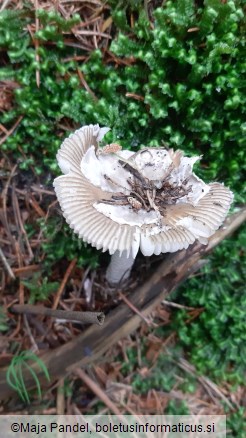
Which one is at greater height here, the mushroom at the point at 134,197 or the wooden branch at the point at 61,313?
the mushroom at the point at 134,197

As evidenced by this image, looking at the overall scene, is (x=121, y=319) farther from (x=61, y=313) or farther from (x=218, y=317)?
(x=218, y=317)

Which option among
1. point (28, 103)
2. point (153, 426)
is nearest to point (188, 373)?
point (153, 426)

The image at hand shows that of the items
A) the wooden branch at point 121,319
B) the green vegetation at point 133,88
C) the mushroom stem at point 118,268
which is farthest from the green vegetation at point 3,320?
the mushroom stem at point 118,268

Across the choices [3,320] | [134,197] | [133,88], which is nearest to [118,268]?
[134,197]

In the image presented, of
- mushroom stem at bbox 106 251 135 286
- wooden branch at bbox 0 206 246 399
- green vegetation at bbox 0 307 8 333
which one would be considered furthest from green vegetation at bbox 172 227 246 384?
green vegetation at bbox 0 307 8 333

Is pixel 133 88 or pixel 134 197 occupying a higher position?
pixel 133 88

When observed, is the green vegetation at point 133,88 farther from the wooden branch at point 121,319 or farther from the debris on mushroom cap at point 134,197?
the debris on mushroom cap at point 134,197
